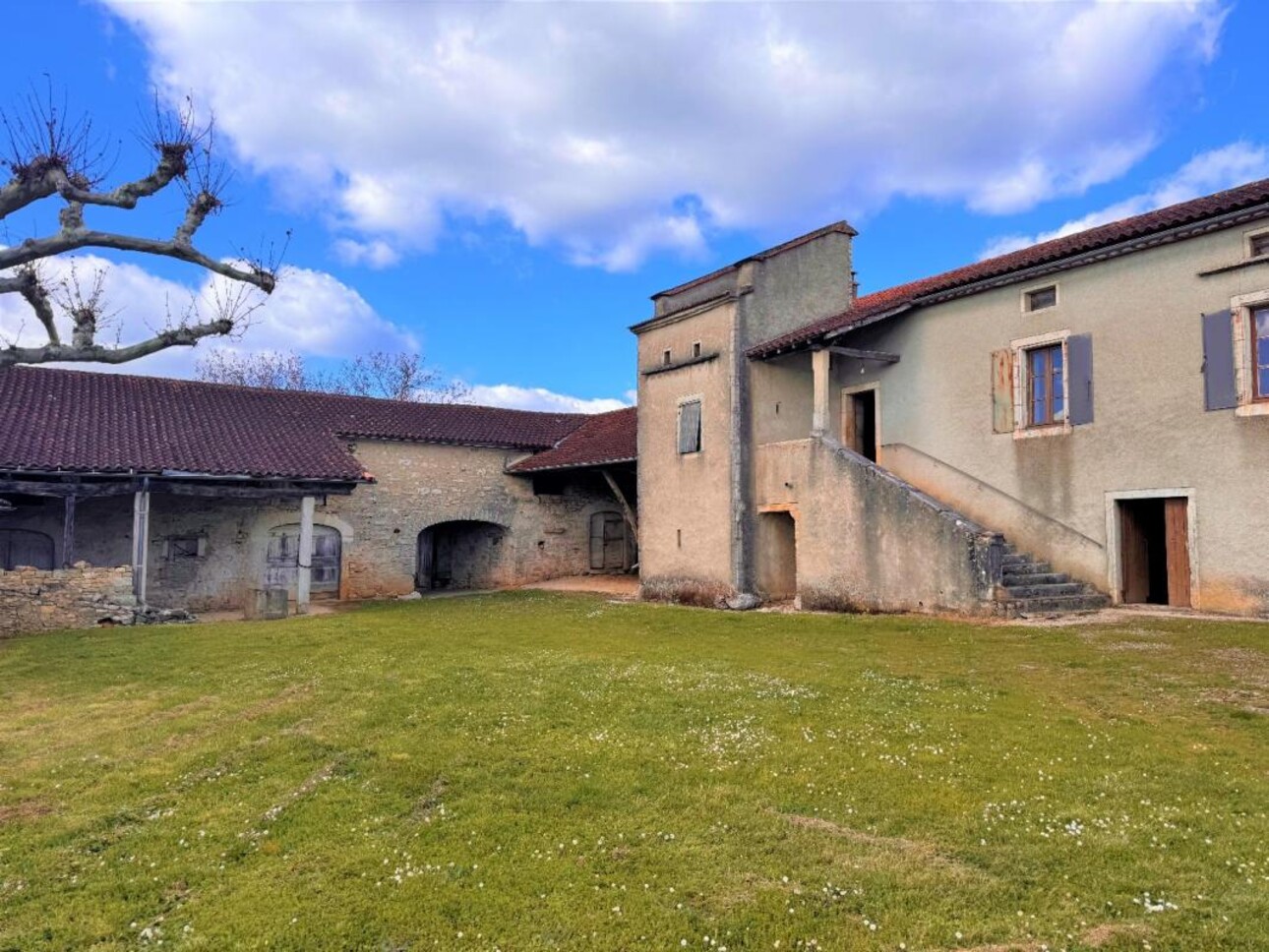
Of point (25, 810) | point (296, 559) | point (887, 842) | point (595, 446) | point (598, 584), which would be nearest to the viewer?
point (887, 842)

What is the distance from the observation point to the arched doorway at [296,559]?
18.5 meters

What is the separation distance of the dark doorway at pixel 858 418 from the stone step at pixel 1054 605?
16.8 ft

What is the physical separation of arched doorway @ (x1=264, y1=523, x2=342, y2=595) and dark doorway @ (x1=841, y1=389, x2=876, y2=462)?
39.1 feet

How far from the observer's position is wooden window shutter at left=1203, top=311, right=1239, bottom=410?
34.6 feet

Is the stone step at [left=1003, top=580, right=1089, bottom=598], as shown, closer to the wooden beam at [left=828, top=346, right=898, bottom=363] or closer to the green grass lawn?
the green grass lawn

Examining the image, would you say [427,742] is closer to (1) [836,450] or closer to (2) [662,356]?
(1) [836,450]

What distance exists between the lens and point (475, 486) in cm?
2175

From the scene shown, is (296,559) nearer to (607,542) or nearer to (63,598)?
(63,598)

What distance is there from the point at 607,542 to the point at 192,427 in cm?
1110

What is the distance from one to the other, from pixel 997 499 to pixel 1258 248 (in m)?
4.83

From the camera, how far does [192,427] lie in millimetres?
17281

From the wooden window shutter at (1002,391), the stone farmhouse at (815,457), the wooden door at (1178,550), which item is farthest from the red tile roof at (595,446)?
the wooden door at (1178,550)

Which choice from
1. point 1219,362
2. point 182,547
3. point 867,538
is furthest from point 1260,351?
point 182,547

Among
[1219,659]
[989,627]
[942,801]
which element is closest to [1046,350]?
[989,627]
